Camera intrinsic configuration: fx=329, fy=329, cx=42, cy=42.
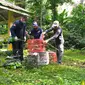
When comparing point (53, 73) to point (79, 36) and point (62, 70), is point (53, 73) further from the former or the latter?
point (79, 36)

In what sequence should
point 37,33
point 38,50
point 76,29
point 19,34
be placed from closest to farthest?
1. point 38,50
2. point 19,34
3. point 37,33
4. point 76,29

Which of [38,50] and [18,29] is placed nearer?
[38,50]

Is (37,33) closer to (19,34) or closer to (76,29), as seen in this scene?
(19,34)

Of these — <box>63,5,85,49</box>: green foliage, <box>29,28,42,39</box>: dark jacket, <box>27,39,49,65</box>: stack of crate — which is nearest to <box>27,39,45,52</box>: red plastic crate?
<box>27,39,49,65</box>: stack of crate

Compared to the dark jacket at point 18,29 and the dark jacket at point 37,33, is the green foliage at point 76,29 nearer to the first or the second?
the dark jacket at point 37,33

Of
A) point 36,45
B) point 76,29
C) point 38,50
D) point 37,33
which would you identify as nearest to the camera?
point 36,45

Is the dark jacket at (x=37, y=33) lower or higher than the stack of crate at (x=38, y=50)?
higher

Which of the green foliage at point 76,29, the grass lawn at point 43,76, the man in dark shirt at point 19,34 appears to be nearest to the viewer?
the grass lawn at point 43,76

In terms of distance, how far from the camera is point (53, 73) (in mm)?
9641

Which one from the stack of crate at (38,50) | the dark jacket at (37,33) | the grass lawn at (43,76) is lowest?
the grass lawn at (43,76)

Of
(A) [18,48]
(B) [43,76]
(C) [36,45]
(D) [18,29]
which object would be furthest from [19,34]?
(B) [43,76]

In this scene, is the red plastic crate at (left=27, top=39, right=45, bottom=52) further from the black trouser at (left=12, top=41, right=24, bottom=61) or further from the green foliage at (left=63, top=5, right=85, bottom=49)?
the green foliage at (left=63, top=5, right=85, bottom=49)

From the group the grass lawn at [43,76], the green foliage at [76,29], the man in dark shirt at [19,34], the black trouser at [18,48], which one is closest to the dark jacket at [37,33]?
the man in dark shirt at [19,34]

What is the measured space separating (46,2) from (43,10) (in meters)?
2.06
